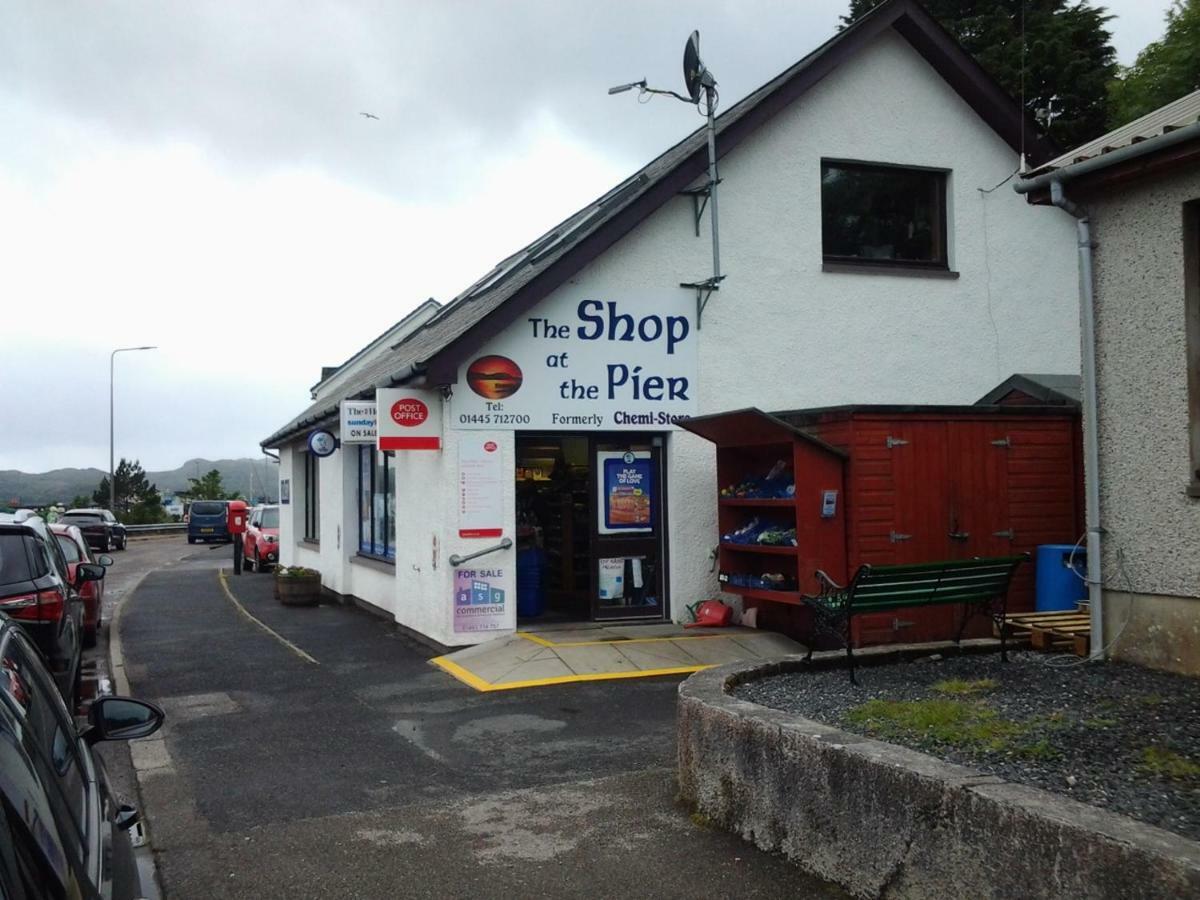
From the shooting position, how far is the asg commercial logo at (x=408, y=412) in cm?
1183

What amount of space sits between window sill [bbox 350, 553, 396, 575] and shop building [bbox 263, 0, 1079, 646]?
4.7 inches

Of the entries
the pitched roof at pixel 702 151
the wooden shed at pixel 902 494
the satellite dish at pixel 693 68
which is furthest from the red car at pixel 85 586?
the satellite dish at pixel 693 68

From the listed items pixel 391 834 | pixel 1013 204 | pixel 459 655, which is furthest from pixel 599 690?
pixel 1013 204

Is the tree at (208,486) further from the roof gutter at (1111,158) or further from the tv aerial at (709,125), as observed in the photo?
the roof gutter at (1111,158)

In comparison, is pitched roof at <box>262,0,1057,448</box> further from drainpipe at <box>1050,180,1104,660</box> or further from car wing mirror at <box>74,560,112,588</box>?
drainpipe at <box>1050,180,1104,660</box>

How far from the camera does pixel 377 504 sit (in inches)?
644

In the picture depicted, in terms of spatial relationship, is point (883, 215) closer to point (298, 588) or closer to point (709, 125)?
point (709, 125)

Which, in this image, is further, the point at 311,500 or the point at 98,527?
the point at 98,527

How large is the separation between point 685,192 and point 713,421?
3.04 metres

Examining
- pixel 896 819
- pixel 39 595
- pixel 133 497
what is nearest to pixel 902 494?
pixel 896 819

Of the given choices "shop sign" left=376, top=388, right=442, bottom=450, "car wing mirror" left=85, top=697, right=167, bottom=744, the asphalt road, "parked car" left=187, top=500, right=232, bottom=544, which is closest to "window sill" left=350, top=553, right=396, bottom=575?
the asphalt road

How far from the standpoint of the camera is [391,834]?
5.88m

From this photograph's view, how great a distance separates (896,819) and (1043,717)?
1583 millimetres

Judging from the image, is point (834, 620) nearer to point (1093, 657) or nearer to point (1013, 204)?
point (1093, 657)
